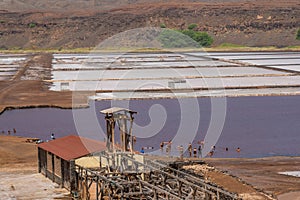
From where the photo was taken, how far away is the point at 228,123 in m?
43.9

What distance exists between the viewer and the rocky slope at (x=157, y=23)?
15950 centimetres

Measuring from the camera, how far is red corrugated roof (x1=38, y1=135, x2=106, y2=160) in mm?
25203

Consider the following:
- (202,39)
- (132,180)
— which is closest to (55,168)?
(132,180)

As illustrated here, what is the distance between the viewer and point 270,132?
4016 cm

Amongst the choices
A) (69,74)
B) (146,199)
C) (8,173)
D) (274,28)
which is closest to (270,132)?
(8,173)

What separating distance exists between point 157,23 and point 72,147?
14817 cm

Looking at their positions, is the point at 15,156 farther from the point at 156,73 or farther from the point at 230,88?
the point at 156,73

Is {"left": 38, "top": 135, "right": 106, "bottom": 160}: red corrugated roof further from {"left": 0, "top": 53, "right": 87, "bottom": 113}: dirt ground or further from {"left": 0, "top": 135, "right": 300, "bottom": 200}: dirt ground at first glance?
{"left": 0, "top": 53, "right": 87, "bottom": 113}: dirt ground

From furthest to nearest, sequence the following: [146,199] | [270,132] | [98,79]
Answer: [98,79] < [270,132] < [146,199]

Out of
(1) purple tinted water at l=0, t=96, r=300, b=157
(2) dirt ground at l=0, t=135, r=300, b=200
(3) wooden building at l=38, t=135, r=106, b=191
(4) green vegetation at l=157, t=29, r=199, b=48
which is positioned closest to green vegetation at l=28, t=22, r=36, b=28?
(4) green vegetation at l=157, t=29, r=199, b=48

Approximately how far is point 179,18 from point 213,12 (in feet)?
29.1

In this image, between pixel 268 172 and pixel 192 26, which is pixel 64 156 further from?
pixel 192 26

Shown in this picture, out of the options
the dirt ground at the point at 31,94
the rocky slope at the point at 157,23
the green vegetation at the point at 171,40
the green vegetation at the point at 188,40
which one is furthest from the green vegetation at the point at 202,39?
the dirt ground at the point at 31,94

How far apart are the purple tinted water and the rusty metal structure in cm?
1104
